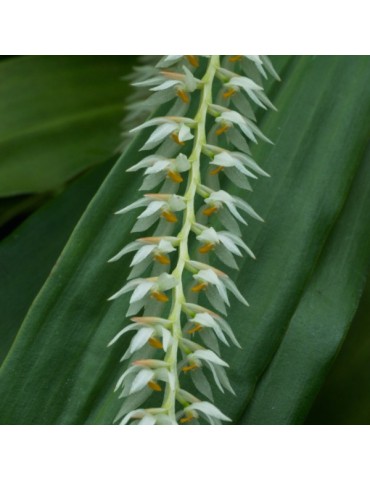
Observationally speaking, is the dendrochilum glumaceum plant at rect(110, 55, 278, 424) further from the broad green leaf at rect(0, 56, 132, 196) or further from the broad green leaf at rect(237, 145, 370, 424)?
the broad green leaf at rect(0, 56, 132, 196)

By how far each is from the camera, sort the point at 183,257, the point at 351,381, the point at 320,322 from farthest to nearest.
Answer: the point at 351,381
the point at 320,322
the point at 183,257

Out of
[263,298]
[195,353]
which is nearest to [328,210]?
[263,298]

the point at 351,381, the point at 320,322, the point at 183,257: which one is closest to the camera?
the point at 183,257

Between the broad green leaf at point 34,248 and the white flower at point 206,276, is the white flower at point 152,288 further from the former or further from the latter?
the broad green leaf at point 34,248

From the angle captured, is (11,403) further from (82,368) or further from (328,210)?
Result: (328,210)

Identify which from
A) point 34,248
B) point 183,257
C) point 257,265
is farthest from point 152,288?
point 34,248

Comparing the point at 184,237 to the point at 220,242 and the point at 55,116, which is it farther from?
the point at 55,116
